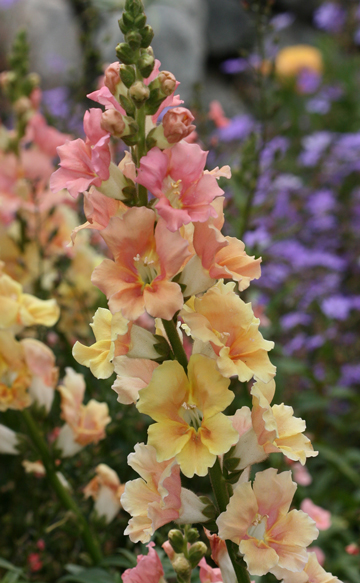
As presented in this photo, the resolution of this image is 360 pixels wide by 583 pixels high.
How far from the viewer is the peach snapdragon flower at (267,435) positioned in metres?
0.86

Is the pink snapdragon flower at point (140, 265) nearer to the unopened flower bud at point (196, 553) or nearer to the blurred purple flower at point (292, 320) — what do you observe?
the unopened flower bud at point (196, 553)

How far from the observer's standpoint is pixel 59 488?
141 cm

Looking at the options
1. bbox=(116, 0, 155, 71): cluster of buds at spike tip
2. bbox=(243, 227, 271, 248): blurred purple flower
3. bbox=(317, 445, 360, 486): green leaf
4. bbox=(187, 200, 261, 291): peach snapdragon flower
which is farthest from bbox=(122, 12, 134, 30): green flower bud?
bbox=(317, 445, 360, 486): green leaf

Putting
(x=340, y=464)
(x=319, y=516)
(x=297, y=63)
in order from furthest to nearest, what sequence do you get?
(x=297, y=63)
(x=340, y=464)
(x=319, y=516)

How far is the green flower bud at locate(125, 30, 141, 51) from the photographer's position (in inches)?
31.8

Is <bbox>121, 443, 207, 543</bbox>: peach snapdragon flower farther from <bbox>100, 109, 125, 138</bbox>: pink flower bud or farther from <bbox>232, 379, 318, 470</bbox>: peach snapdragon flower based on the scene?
<bbox>100, 109, 125, 138</bbox>: pink flower bud

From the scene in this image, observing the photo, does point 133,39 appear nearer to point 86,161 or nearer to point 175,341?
point 86,161

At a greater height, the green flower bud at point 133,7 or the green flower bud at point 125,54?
the green flower bud at point 133,7

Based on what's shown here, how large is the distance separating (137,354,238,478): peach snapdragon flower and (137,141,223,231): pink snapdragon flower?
0.21 metres

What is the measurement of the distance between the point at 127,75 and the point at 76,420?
35.0 inches

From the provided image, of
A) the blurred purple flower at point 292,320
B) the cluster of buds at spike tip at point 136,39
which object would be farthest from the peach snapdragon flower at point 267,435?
the blurred purple flower at point 292,320

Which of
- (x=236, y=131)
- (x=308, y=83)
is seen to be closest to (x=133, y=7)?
(x=236, y=131)

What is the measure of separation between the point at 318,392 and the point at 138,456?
5.12ft

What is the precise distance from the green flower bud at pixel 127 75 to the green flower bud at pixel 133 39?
29mm
